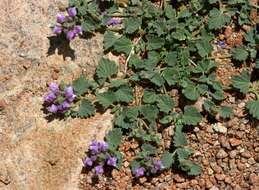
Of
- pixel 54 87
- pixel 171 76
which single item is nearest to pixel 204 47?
pixel 171 76

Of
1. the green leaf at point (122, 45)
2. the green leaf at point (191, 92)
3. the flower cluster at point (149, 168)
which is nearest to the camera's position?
the flower cluster at point (149, 168)

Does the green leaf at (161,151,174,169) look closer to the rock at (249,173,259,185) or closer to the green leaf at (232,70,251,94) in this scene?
the rock at (249,173,259,185)

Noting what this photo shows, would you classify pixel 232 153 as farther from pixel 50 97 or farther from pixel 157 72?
pixel 50 97

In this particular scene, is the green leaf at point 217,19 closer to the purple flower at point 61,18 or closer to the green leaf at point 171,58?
the green leaf at point 171,58

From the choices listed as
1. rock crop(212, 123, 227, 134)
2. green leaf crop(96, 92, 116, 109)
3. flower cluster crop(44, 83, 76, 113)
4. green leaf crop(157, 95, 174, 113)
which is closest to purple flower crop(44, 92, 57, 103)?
flower cluster crop(44, 83, 76, 113)

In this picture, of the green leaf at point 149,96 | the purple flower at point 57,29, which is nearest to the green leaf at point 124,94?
the green leaf at point 149,96
